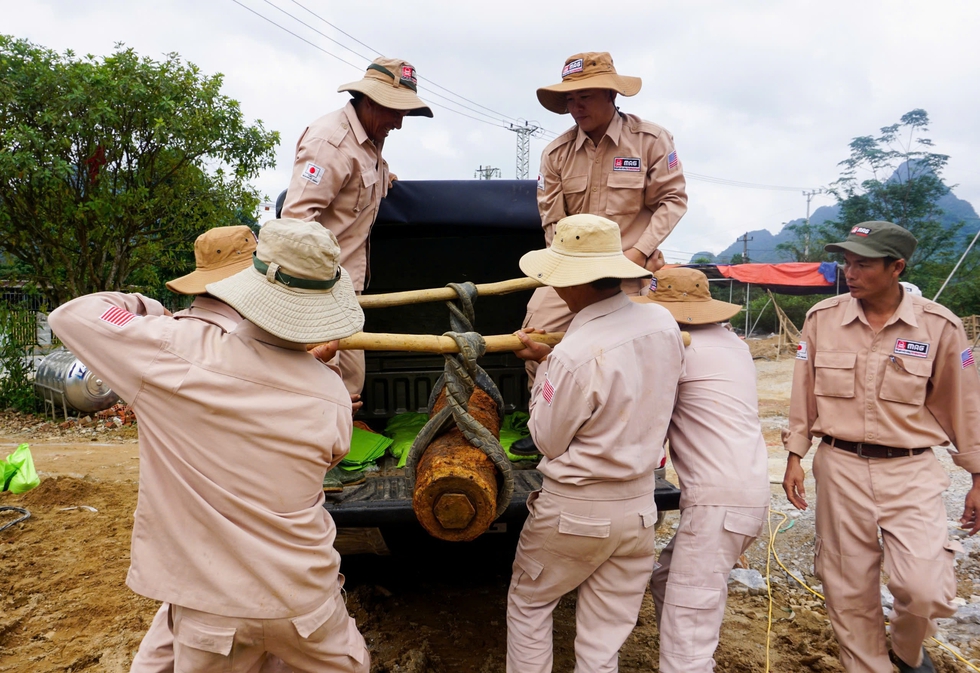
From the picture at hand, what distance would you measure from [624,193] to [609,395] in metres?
1.50

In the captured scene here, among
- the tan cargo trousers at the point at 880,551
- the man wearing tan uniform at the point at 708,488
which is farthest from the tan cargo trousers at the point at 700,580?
the tan cargo trousers at the point at 880,551

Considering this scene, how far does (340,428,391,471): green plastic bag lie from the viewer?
300 centimetres

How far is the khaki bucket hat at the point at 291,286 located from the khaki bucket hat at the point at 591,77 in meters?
1.80

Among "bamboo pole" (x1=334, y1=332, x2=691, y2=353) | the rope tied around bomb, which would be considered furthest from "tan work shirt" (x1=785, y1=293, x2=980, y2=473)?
"bamboo pole" (x1=334, y1=332, x2=691, y2=353)

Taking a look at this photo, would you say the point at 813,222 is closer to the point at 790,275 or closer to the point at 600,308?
the point at 790,275

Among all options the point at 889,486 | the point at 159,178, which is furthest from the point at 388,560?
the point at 159,178

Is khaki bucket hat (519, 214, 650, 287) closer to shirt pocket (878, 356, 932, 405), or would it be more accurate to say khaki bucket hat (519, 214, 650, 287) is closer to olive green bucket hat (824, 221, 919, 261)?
olive green bucket hat (824, 221, 919, 261)

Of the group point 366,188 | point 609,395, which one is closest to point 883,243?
point 609,395

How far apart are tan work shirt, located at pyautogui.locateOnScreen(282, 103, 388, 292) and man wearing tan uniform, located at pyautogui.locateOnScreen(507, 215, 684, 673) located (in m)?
1.13

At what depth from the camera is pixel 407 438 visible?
3.52 metres

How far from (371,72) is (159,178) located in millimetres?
7415

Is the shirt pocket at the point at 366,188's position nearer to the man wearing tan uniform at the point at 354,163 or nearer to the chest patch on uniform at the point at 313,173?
the man wearing tan uniform at the point at 354,163

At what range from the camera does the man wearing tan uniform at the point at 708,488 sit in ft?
7.72

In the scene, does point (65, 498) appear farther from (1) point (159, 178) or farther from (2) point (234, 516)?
(1) point (159, 178)
